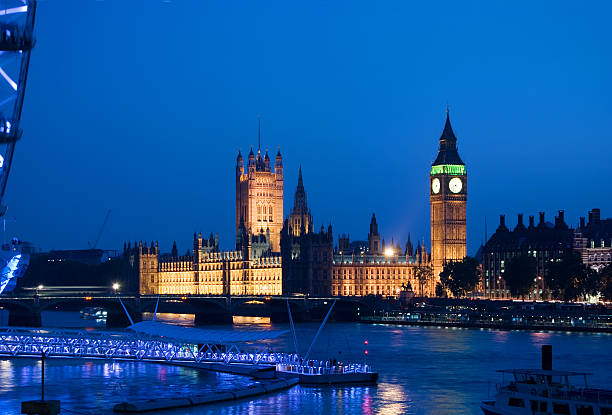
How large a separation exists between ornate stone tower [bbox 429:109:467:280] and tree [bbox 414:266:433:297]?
6.12 ft

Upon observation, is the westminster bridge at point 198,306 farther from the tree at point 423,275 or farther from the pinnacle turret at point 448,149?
the pinnacle turret at point 448,149

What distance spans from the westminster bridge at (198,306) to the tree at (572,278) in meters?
23.8

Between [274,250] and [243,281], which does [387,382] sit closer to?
Result: [243,281]

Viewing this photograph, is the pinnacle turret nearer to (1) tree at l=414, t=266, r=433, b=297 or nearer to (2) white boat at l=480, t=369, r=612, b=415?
(1) tree at l=414, t=266, r=433, b=297

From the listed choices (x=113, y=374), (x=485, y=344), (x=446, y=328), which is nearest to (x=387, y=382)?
(x=113, y=374)

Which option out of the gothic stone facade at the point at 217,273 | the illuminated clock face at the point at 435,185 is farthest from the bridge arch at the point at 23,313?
the illuminated clock face at the point at 435,185

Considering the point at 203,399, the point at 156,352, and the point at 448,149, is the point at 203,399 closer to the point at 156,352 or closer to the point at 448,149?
the point at 156,352

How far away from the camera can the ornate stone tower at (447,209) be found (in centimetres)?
17700

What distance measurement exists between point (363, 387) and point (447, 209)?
120130 millimetres

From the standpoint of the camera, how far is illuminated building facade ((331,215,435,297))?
172250mm

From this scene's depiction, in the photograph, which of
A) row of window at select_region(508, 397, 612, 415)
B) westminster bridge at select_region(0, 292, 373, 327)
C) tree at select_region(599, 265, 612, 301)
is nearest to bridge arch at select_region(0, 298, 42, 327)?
westminster bridge at select_region(0, 292, 373, 327)

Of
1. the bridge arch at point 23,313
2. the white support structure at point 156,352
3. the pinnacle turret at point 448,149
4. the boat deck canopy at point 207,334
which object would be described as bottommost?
the white support structure at point 156,352

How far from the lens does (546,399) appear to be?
41.2 m

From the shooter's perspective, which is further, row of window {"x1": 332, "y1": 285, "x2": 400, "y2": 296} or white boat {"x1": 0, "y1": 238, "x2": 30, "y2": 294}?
row of window {"x1": 332, "y1": 285, "x2": 400, "y2": 296}
